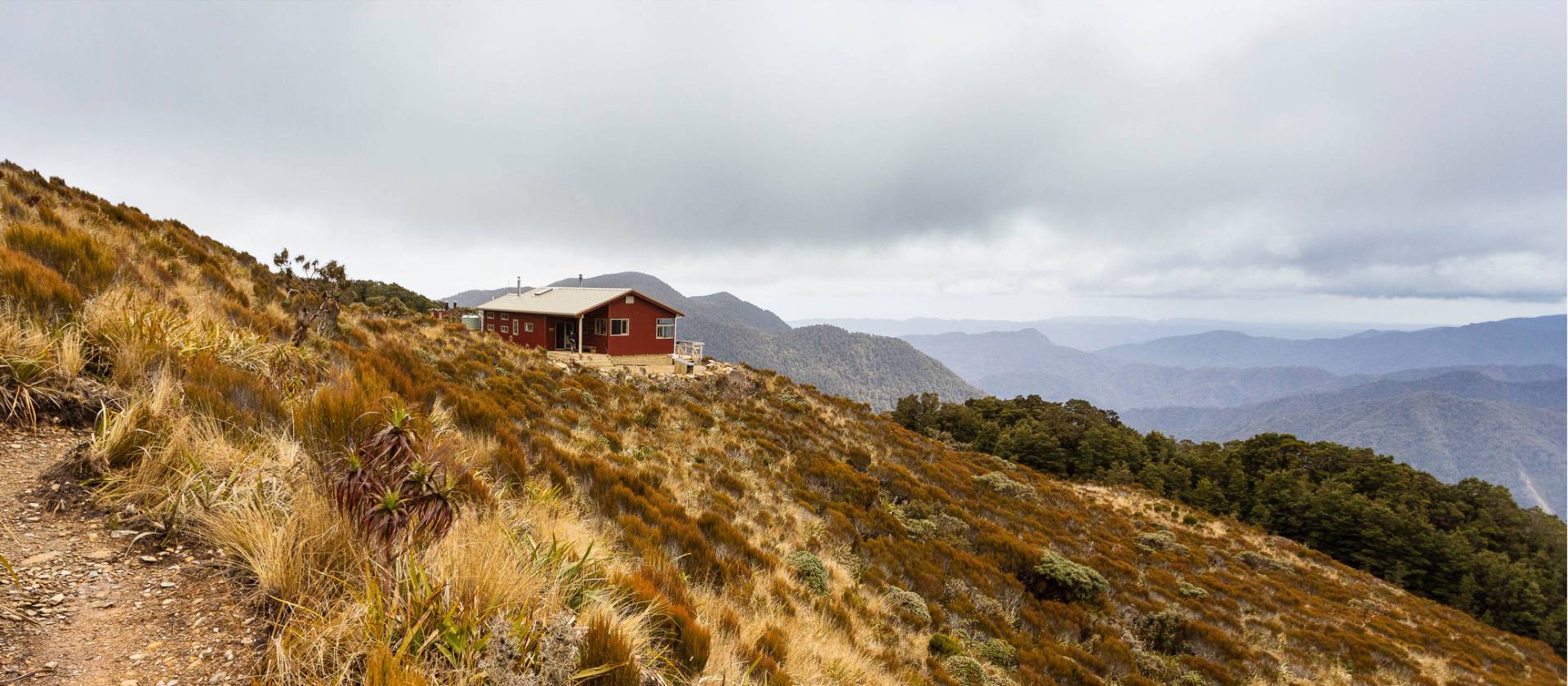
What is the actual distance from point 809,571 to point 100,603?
5931mm

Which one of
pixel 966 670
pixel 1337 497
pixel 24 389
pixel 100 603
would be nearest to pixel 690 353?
pixel 966 670

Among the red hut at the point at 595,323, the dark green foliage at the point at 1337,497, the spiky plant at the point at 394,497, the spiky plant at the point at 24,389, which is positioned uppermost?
the red hut at the point at 595,323

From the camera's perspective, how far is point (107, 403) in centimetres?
370

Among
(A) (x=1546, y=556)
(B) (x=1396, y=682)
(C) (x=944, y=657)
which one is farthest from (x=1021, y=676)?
(A) (x=1546, y=556)

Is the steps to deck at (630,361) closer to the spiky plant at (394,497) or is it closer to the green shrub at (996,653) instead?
the green shrub at (996,653)

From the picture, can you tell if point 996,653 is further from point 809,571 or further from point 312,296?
point 312,296

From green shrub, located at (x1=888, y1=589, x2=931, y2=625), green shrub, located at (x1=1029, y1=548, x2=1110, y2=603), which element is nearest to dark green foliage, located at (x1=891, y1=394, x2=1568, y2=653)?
green shrub, located at (x1=1029, y1=548, x2=1110, y2=603)

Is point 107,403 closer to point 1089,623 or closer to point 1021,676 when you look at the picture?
point 1021,676

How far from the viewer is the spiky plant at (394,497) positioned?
2533mm

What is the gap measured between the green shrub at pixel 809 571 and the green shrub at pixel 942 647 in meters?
1.41

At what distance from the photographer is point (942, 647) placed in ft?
21.6

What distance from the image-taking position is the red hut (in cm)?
2945

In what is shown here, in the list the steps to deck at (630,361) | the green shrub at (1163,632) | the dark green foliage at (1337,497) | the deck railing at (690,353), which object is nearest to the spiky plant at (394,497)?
the green shrub at (1163,632)

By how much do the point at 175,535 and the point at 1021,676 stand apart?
794cm
